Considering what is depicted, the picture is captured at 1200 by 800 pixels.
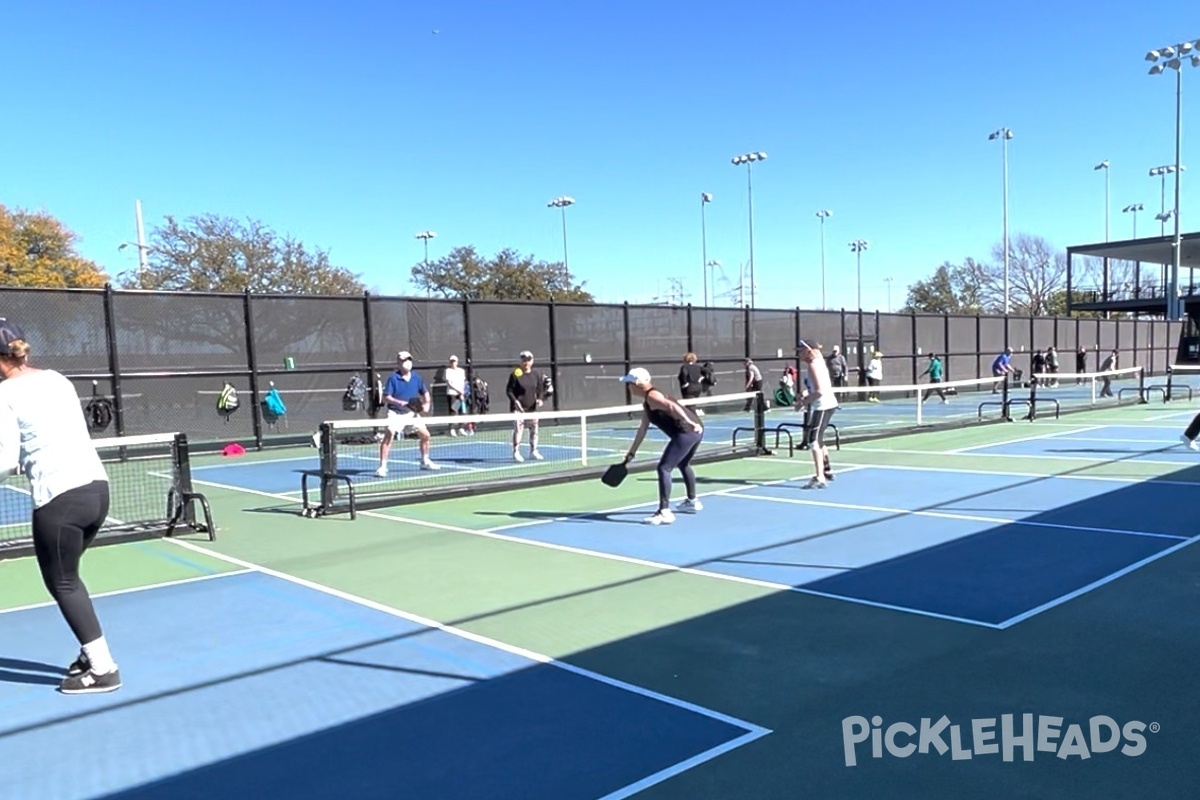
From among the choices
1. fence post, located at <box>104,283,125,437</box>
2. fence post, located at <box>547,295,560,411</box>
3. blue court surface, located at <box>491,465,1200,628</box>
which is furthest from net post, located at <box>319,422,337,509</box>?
fence post, located at <box>547,295,560,411</box>

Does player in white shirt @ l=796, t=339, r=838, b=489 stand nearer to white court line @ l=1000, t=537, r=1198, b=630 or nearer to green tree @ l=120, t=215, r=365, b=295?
white court line @ l=1000, t=537, r=1198, b=630

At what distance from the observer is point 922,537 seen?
782 cm

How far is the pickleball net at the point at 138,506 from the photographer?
8594 millimetres

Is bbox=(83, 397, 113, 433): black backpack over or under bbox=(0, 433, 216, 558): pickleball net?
over

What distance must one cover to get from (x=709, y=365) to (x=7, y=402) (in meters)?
21.3

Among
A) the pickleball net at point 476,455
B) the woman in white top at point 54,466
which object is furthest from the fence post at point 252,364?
the woman in white top at point 54,466

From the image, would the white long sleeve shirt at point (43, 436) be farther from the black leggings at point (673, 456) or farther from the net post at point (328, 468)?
the black leggings at point (673, 456)

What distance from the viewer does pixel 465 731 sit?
3.99 m

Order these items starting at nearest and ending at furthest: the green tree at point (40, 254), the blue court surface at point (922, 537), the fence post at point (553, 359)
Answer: the blue court surface at point (922, 537) → the fence post at point (553, 359) → the green tree at point (40, 254)

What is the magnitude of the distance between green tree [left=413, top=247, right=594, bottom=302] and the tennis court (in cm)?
4715

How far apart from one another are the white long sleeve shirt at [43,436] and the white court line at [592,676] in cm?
225

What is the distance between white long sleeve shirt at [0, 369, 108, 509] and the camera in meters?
4.20

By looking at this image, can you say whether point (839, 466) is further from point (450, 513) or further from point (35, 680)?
point (35, 680)

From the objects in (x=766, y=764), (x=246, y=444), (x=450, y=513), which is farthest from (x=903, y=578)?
(x=246, y=444)
